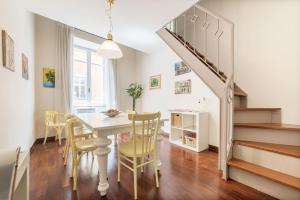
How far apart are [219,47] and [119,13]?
224 centimetres

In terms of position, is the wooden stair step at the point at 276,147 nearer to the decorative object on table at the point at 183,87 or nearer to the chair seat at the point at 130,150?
the chair seat at the point at 130,150


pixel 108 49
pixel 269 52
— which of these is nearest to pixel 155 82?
pixel 108 49

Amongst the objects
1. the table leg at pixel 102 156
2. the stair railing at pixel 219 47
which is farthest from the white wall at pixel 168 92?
the table leg at pixel 102 156

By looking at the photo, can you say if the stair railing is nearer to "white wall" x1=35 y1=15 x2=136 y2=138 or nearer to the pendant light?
the pendant light

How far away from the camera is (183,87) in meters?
3.83

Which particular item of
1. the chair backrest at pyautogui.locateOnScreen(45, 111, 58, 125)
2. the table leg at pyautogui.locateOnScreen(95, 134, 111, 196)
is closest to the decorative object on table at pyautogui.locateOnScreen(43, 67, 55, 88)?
the chair backrest at pyautogui.locateOnScreen(45, 111, 58, 125)

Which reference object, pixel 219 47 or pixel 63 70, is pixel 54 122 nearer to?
pixel 63 70

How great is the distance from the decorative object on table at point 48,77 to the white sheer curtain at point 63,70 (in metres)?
0.09

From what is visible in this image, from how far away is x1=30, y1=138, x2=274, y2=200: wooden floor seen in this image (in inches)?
63.8

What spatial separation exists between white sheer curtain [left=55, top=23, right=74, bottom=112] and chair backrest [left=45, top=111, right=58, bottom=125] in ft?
1.19

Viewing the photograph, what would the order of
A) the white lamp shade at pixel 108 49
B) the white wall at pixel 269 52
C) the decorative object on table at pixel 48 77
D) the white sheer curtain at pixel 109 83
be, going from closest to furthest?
the white lamp shade at pixel 108 49 → the white wall at pixel 269 52 → the decorative object on table at pixel 48 77 → the white sheer curtain at pixel 109 83

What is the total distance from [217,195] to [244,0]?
3.43m

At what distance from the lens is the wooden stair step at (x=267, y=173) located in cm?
142

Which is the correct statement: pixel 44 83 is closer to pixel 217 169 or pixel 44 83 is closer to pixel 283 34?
pixel 217 169
